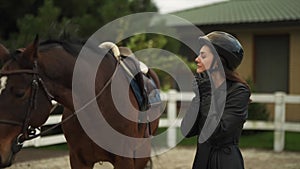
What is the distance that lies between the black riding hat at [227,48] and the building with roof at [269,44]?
10.6 meters

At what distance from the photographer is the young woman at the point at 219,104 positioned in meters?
2.83

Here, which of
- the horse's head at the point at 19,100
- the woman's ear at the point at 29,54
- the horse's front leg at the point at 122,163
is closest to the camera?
the horse's head at the point at 19,100

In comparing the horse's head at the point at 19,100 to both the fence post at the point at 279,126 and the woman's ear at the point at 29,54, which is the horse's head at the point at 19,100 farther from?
the fence post at the point at 279,126

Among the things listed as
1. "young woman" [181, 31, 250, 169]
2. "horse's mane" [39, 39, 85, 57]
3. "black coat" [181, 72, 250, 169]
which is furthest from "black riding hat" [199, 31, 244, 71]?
"horse's mane" [39, 39, 85, 57]

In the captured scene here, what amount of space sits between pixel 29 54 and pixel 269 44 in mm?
11625

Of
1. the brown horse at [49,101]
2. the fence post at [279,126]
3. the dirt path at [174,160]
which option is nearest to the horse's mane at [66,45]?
the brown horse at [49,101]

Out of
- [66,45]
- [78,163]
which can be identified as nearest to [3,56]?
[66,45]

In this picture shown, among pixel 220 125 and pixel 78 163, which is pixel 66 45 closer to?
pixel 78 163

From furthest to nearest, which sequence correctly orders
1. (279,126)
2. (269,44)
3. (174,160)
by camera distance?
1. (269,44)
2. (279,126)
3. (174,160)

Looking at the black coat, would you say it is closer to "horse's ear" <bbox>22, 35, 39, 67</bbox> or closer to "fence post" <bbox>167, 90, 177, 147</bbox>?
"horse's ear" <bbox>22, 35, 39, 67</bbox>

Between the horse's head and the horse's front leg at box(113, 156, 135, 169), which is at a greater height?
the horse's head

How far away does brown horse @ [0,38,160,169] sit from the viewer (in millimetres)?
3178

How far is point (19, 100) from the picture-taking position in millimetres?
3199

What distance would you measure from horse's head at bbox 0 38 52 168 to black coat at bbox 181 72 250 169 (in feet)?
3.41
